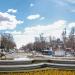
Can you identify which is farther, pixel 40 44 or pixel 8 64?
pixel 40 44

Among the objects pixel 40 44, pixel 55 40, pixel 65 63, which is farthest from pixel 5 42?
pixel 65 63

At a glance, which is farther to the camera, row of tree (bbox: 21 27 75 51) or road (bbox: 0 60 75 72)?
row of tree (bbox: 21 27 75 51)

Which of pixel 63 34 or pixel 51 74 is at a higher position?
pixel 63 34

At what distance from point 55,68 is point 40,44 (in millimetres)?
37084

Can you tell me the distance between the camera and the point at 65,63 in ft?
23.3

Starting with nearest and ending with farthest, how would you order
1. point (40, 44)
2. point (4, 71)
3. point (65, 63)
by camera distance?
1. point (4, 71)
2. point (65, 63)
3. point (40, 44)

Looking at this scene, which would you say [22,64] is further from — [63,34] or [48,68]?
[63,34]

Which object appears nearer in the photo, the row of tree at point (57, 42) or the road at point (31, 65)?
the road at point (31, 65)

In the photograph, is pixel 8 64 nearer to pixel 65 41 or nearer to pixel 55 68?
pixel 55 68

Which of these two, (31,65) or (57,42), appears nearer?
(31,65)

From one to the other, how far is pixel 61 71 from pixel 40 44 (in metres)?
37.0

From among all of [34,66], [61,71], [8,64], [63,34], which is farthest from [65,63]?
[63,34]

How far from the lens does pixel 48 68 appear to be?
22.0 feet

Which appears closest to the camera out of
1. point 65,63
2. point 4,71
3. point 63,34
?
point 4,71
